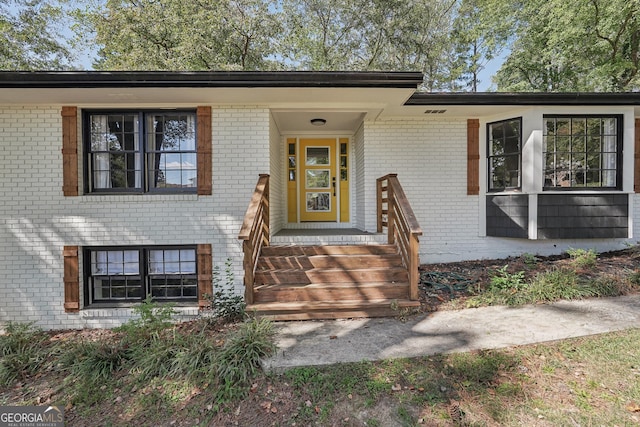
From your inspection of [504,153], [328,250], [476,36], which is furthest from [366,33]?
[328,250]

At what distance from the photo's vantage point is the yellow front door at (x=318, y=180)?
729 centimetres

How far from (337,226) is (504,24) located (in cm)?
1131

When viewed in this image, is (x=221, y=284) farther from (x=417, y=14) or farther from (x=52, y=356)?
(x=417, y=14)

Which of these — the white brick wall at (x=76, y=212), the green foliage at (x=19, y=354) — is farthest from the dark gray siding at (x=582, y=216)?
the green foliage at (x=19, y=354)

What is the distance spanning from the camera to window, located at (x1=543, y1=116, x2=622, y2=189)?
18.6 ft

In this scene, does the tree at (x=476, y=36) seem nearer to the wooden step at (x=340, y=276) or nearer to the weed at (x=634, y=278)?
the weed at (x=634, y=278)

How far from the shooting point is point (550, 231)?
5.50 metres

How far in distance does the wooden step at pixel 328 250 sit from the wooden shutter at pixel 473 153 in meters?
2.53

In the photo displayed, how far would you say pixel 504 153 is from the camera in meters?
5.88

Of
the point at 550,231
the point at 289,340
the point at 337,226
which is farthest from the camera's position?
the point at 337,226

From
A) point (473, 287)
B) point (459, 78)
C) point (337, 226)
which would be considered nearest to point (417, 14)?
point (459, 78)

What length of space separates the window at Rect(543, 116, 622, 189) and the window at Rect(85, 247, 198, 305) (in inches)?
269

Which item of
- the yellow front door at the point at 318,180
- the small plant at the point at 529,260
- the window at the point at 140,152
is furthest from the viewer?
the yellow front door at the point at 318,180

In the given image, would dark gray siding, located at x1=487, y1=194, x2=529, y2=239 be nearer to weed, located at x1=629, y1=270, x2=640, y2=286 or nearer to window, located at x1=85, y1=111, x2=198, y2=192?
weed, located at x1=629, y1=270, x2=640, y2=286
